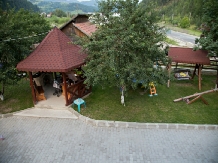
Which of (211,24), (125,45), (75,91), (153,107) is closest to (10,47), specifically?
(75,91)

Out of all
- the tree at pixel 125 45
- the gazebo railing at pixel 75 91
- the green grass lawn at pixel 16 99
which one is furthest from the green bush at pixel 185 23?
the green grass lawn at pixel 16 99

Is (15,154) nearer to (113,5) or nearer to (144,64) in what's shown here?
(144,64)

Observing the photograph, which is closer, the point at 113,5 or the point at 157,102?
the point at 113,5

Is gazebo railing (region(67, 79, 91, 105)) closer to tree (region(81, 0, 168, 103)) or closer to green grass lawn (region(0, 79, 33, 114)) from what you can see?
tree (region(81, 0, 168, 103))

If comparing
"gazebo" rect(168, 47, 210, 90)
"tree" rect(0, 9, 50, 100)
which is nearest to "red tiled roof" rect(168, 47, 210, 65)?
"gazebo" rect(168, 47, 210, 90)

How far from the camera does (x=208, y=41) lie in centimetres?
1082

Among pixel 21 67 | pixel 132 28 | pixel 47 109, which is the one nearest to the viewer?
pixel 132 28

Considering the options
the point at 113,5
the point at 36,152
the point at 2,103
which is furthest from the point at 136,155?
the point at 2,103

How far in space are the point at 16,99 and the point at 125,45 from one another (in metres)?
7.68

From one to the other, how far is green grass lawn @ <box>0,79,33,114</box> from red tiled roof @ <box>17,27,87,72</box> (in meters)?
2.30

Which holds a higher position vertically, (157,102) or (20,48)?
(20,48)

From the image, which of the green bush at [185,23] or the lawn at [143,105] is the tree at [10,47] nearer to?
the lawn at [143,105]

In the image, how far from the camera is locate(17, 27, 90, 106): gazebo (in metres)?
9.71

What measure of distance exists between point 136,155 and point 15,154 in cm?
461
